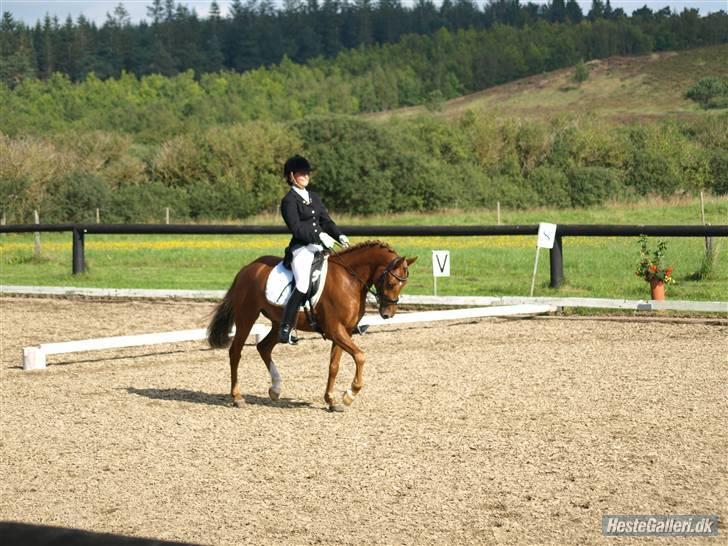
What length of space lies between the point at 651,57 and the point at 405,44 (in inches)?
2760

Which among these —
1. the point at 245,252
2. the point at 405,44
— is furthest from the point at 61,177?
the point at 405,44

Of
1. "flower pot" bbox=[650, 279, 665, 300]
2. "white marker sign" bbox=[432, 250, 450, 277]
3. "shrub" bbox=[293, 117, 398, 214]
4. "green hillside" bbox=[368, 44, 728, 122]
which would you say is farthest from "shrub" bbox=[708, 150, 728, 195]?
"white marker sign" bbox=[432, 250, 450, 277]

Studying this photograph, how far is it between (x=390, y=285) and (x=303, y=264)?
2.46ft

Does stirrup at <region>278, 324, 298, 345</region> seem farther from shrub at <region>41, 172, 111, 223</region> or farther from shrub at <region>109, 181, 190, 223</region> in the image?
shrub at <region>109, 181, 190, 223</region>

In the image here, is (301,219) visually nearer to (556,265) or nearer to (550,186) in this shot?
(556,265)

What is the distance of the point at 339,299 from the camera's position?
28.9ft

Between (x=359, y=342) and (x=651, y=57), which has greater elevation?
(x=651, y=57)

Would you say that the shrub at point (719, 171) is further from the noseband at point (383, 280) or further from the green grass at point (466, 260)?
the noseband at point (383, 280)

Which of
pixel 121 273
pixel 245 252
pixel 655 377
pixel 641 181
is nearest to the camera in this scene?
pixel 655 377

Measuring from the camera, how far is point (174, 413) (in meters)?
8.79

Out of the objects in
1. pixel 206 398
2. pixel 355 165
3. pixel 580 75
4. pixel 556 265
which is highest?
pixel 580 75

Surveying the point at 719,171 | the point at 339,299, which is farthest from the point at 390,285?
the point at 719,171

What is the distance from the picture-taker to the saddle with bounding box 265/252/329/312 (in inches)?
348

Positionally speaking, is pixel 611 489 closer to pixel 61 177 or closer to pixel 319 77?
pixel 61 177
